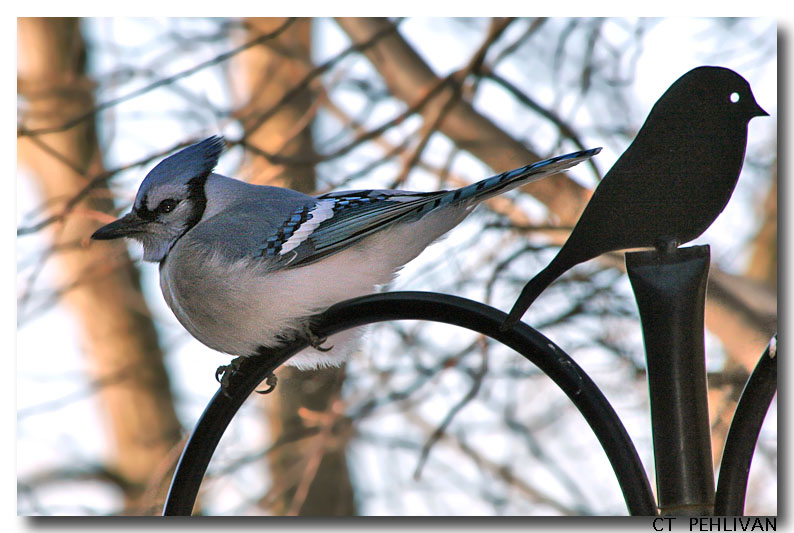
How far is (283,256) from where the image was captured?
108 centimetres

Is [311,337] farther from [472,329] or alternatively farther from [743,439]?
[743,439]

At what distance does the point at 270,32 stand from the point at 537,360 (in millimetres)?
1096

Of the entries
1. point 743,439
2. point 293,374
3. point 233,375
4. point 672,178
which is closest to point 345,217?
point 233,375

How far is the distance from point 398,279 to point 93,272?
755 millimetres

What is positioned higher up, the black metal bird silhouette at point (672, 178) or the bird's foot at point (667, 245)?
the black metal bird silhouette at point (672, 178)

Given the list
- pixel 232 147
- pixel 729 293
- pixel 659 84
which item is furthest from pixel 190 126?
pixel 729 293

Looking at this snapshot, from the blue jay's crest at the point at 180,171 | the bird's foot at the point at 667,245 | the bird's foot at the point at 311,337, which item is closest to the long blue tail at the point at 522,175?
the bird's foot at the point at 667,245

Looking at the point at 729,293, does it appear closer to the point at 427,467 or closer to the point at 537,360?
the point at 427,467

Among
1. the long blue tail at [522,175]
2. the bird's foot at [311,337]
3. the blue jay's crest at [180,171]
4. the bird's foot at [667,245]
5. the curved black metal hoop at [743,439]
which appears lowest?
the curved black metal hoop at [743,439]

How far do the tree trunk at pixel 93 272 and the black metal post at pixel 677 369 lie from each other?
1143 millimetres

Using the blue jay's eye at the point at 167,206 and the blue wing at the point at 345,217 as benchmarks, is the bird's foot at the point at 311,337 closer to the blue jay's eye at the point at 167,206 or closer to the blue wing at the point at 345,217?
the blue wing at the point at 345,217

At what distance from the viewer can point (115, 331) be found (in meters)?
2.01

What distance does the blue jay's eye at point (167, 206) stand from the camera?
1195 mm

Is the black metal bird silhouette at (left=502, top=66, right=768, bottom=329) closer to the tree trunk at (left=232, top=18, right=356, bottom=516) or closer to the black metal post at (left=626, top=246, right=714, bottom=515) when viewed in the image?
the black metal post at (left=626, top=246, right=714, bottom=515)
